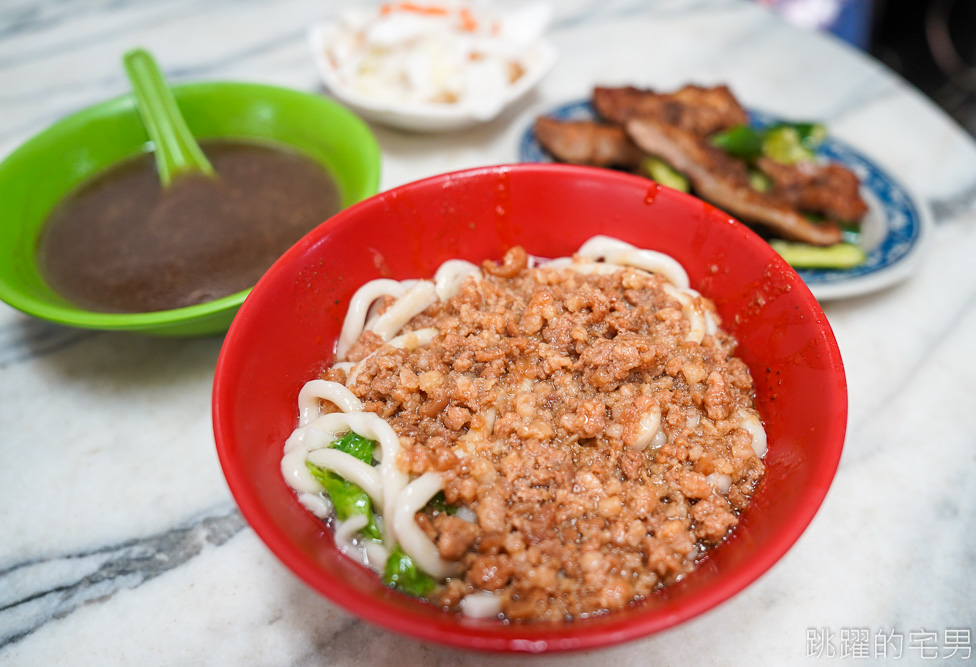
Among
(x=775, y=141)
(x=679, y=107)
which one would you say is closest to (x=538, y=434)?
(x=679, y=107)

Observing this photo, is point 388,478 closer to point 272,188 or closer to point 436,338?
point 436,338

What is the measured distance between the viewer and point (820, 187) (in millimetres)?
2746

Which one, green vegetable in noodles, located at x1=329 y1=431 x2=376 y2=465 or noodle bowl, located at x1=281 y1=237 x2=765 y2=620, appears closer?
noodle bowl, located at x1=281 y1=237 x2=765 y2=620

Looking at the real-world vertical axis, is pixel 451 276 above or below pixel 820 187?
above

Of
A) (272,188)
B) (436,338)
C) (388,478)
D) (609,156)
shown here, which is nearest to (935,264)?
(609,156)

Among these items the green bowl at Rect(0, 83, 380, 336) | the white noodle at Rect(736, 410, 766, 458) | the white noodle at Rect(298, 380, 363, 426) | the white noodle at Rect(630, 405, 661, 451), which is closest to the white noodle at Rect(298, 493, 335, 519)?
the white noodle at Rect(298, 380, 363, 426)

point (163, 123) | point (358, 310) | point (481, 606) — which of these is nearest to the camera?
point (481, 606)

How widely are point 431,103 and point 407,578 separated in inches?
90.6

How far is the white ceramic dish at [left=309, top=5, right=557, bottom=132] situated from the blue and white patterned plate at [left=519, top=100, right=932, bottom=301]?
198 mm

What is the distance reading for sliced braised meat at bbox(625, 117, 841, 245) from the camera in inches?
100

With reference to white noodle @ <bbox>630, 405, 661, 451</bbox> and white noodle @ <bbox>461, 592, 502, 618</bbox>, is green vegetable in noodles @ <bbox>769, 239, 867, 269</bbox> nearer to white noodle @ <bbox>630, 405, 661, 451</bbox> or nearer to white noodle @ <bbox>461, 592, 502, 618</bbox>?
white noodle @ <bbox>630, 405, 661, 451</bbox>

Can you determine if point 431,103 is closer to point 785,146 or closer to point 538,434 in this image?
point 785,146

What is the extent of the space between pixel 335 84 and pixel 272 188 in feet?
2.43

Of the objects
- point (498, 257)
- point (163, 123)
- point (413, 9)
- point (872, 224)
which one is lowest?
point (872, 224)
